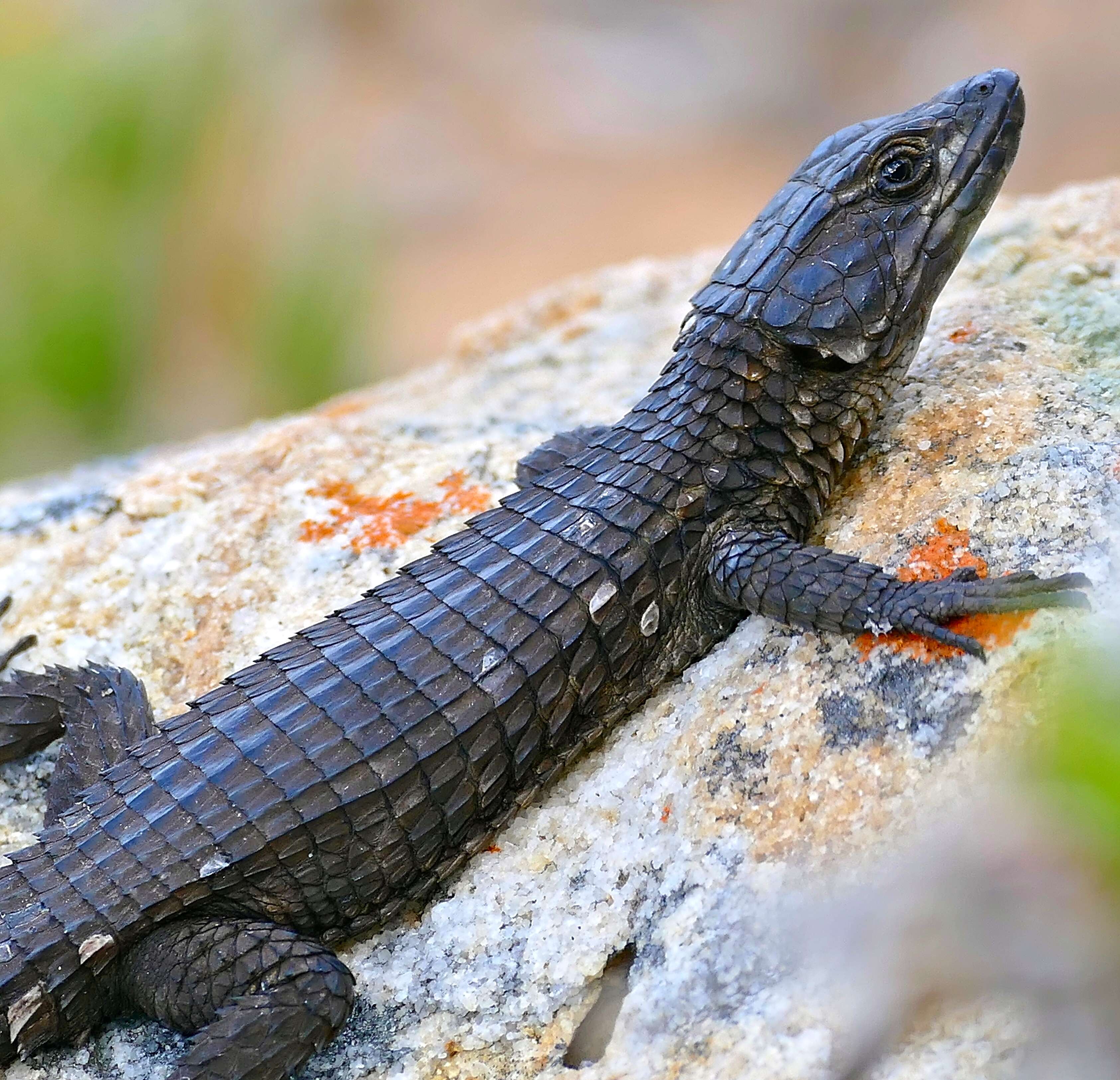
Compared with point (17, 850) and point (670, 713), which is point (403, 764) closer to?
Result: point (670, 713)

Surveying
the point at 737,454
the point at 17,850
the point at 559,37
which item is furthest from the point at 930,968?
the point at 559,37

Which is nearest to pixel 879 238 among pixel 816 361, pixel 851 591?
pixel 816 361

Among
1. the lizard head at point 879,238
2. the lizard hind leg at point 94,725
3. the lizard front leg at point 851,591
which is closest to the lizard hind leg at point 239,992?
the lizard hind leg at point 94,725

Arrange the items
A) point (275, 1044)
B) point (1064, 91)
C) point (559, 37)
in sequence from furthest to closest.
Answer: point (559, 37) < point (1064, 91) < point (275, 1044)

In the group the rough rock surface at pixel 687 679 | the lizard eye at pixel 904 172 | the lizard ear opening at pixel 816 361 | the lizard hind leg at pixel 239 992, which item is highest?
the lizard eye at pixel 904 172

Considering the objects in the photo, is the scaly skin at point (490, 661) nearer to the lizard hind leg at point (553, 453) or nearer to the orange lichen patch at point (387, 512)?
the lizard hind leg at point (553, 453)

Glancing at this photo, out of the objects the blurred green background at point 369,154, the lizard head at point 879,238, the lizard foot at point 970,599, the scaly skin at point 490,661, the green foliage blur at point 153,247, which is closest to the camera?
the lizard foot at point 970,599

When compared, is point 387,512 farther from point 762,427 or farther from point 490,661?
point 762,427
